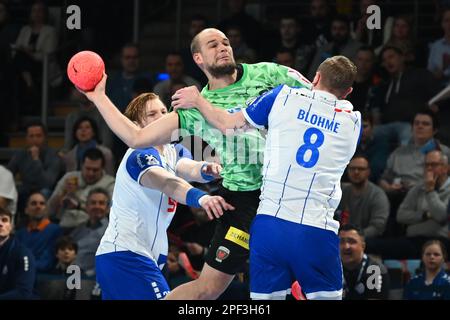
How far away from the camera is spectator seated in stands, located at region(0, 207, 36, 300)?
12367mm

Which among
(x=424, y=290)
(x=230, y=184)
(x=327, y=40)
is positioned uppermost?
(x=327, y=40)

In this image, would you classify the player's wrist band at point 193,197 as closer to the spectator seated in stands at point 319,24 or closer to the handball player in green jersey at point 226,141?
the handball player in green jersey at point 226,141

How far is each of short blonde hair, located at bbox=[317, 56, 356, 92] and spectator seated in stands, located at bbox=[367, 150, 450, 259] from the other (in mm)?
4496

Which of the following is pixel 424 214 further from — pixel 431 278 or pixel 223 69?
pixel 223 69

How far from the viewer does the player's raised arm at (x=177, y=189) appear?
8.39 m

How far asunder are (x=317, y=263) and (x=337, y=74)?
136 centimetres

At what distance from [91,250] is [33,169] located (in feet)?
6.38

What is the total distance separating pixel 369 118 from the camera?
1338 cm

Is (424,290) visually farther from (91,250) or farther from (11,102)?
(11,102)

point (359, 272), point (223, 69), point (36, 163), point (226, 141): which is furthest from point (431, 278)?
point (36, 163)

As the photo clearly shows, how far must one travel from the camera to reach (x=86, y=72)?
339 inches

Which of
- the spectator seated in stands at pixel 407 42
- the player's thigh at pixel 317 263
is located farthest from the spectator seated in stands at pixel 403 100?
the player's thigh at pixel 317 263

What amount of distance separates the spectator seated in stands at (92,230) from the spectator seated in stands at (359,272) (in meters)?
3.01
